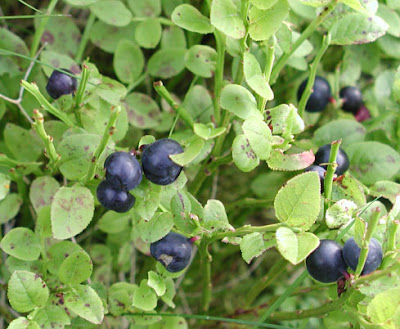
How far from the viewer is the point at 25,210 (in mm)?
1322

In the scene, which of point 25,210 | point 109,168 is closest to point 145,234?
point 109,168

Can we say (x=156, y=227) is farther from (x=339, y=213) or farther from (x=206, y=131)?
(x=339, y=213)

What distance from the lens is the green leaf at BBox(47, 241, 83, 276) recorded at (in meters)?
1.08

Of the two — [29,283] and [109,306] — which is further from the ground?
A: [29,283]

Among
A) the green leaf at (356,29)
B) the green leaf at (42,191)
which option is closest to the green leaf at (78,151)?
the green leaf at (42,191)

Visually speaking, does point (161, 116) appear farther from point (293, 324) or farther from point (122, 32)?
point (293, 324)

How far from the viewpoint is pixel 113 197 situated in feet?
2.91

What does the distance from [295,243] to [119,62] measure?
0.74 m

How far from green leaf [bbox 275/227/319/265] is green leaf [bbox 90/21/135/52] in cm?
81

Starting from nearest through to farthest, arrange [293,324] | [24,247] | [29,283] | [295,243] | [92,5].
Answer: [295,243]
[29,283]
[24,247]
[92,5]
[293,324]

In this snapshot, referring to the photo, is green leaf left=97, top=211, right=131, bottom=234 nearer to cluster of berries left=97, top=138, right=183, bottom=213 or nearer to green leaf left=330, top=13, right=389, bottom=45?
cluster of berries left=97, top=138, right=183, bottom=213

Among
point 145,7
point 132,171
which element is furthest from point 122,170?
point 145,7

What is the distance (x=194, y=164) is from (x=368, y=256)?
1.56ft

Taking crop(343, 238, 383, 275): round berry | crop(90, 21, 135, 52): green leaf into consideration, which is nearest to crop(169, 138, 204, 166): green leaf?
crop(343, 238, 383, 275): round berry
